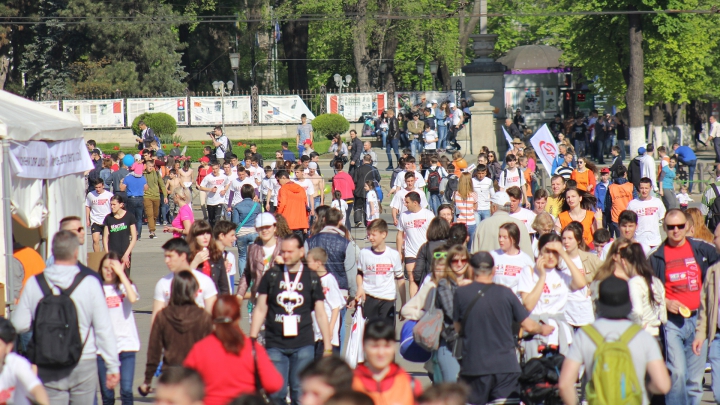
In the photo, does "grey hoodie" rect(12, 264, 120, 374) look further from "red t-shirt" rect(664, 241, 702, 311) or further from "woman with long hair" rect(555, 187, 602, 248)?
"woman with long hair" rect(555, 187, 602, 248)

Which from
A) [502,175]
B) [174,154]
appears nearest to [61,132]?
[502,175]

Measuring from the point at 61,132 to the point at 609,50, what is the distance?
92.8ft

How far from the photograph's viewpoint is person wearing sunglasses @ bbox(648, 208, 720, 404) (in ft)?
27.0

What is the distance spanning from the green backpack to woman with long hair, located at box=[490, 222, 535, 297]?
109 inches

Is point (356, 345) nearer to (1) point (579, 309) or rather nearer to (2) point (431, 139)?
(1) point (579, 309)

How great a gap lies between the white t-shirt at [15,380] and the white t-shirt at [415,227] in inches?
256

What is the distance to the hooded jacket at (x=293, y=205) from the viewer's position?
1462 centimetres

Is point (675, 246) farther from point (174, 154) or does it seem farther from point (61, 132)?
point (174, 154)

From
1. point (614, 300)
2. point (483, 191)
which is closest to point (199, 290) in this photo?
point (614, 300)

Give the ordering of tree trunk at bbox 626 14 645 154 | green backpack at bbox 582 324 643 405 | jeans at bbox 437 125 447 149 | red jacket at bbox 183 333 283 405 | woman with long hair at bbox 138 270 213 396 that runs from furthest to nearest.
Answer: tree trunk at bbox 626 14 645 154 → jeans at bbox 437 125 447 149 → woman with long hair at bbox 138 270 213 396 → red jacket at bbox 183 333 283 405 → green backpack at bbox 582 324 643 405

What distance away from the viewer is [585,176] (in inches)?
680

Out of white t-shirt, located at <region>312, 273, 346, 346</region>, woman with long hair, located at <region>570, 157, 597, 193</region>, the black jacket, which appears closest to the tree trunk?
woman with long hair, located at <region>570, 157, 597, 193</region>

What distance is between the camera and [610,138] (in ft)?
119

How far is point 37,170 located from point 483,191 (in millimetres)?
8067
